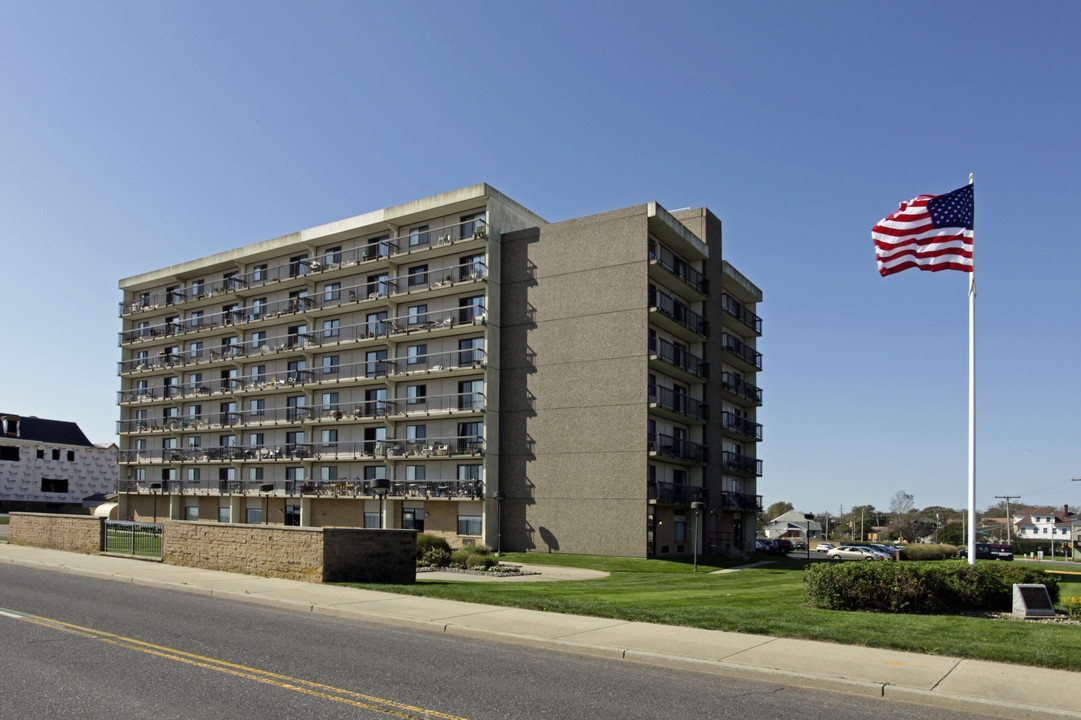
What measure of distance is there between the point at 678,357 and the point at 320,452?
79.0ft

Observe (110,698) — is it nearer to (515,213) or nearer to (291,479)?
(515,213)

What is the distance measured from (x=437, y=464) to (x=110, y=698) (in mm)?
38017

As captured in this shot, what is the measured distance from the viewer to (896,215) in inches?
821

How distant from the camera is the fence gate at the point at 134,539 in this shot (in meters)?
26.7

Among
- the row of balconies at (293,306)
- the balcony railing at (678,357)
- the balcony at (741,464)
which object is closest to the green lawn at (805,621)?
the balcony railing at (678,357)

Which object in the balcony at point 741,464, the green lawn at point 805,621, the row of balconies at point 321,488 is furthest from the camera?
the balcony at point 741,464

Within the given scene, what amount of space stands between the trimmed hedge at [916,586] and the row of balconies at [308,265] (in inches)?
1264

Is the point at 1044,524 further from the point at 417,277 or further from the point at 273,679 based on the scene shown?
the point at 273,679

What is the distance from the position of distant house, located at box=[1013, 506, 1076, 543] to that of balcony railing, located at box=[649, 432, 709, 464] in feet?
362

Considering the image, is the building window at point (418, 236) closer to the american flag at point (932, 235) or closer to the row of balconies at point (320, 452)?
the row of balconies at point (320, 452)

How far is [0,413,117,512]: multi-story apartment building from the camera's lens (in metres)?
94.2

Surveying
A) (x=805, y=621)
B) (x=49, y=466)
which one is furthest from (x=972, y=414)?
(x=49, y=466)

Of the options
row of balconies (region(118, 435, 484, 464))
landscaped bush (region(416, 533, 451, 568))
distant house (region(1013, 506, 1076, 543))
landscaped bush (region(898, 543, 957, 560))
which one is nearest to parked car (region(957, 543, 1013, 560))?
landscaped bush (region(898, 543, 957, 560))

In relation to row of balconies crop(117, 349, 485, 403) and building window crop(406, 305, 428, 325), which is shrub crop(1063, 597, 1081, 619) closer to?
row of balconies crop(117, 349, 485, 403)
